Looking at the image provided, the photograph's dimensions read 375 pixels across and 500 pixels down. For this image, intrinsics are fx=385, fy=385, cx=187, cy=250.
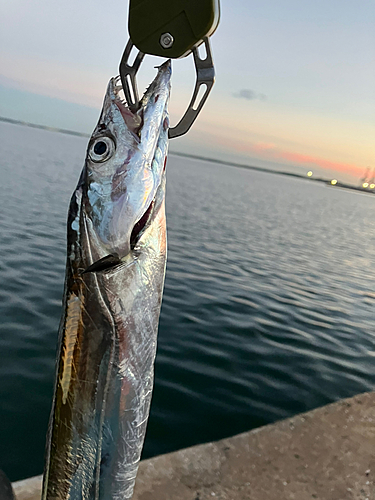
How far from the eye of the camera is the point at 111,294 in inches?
68.8

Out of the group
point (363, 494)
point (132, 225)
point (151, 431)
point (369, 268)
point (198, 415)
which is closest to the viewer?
point (132, 225)

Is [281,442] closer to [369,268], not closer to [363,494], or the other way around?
[363,494]

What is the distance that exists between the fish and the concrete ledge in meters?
1.87

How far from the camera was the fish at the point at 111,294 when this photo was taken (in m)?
1.76

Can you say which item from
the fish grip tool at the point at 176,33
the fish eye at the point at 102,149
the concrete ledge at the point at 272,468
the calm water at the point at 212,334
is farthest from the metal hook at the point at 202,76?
the calm water at the point at 212,334

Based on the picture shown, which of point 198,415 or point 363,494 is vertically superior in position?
point 363,494

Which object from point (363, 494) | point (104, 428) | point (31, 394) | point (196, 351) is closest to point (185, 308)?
point (196, 351)

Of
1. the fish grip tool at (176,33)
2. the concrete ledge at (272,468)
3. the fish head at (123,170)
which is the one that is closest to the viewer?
the fish grip tool at (176,33)

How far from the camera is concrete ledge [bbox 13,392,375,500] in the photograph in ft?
11.6

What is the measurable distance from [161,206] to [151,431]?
4.21 m

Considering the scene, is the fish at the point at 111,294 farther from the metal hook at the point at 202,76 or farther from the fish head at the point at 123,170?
the metal hook at the point at 202,76

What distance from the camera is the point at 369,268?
18719 mm

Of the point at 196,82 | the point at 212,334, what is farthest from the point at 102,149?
the point at 212,334

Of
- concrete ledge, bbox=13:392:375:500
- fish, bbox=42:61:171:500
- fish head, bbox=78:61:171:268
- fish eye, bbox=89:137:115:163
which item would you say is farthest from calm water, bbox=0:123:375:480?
fish eye, bbox=89:137:115:163
